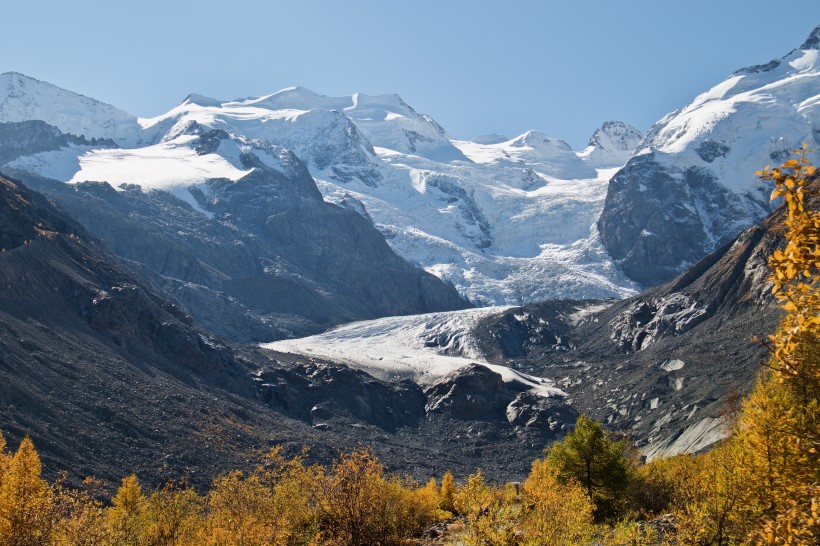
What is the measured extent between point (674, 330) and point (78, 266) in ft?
436

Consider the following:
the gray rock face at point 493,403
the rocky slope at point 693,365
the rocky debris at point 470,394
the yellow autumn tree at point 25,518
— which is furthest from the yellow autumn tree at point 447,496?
the rocky debris at point 470,394

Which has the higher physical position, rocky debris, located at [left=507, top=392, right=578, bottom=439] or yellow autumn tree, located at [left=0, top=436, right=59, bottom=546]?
yellow autumn tree, located at [left=0, top=436, right=59, bottom=546]

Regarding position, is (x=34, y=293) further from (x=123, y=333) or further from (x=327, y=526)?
(x=327, y=526)

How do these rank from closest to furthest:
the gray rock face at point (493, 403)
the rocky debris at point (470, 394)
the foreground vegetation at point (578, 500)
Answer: the foreground vegetation at point (578, 500) < the gray rock face at point (493, 403) < the rocky debris at point (470, 394)

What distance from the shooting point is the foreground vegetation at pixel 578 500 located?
416 inches

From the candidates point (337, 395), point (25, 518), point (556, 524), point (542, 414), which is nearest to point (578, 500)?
point (556, 524)

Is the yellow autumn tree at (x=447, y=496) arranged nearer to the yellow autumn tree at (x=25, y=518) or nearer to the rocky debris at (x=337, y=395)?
the yellow autumn tree at (x=25, y=518)

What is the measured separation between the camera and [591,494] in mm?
49156

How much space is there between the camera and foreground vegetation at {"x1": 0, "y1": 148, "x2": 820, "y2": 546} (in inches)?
416

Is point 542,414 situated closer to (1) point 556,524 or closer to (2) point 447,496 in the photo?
(2) point 447,496

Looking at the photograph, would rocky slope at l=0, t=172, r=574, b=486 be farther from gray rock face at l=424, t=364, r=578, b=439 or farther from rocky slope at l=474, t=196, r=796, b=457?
rocky slope at l=474, t=196, r=796, b=457

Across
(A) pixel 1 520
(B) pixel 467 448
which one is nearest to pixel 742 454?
(A) pixel 1 520

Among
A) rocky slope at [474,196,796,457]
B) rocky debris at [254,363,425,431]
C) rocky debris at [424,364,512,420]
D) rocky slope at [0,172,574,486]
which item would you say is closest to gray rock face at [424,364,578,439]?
rocky debris at [424,364,512,420]

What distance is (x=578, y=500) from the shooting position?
37031 millimetres
